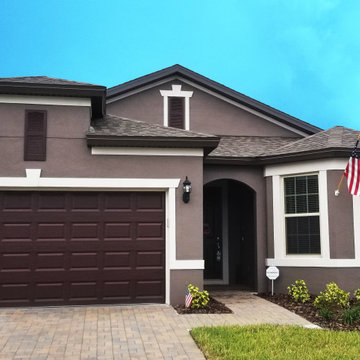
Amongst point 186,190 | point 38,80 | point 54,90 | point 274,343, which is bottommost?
point 274,343

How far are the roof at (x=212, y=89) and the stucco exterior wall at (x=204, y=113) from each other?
23cm

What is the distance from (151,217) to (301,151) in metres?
3.63

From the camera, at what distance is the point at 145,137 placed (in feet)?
32.1

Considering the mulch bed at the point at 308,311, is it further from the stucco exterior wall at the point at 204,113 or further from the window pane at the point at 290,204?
the stucco exterior wall at the point at 204,113

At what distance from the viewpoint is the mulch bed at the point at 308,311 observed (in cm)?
804

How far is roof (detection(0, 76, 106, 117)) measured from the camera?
9.56 m

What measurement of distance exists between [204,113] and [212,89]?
0.75 m

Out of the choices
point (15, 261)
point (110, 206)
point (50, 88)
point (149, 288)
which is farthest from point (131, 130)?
point (15, 261)

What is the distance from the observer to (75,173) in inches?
383

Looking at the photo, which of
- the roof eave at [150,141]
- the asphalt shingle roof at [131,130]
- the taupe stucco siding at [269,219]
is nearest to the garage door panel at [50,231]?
the roof eave at [150,141]

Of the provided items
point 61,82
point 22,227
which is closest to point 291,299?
point 22,227

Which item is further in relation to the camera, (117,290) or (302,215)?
(302,215)

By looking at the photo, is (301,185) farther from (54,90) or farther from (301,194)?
(54,90)

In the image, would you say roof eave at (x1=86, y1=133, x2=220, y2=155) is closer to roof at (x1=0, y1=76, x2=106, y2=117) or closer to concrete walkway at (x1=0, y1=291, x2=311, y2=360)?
roof at (x1=0, y1=76, x2=106, y2=117)
